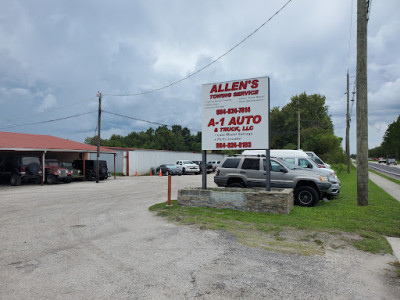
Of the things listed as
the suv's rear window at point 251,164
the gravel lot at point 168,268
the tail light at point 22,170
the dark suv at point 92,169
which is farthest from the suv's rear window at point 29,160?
the suv's rear window at point 251,164

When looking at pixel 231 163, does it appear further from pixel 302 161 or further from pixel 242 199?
pixel 302 161

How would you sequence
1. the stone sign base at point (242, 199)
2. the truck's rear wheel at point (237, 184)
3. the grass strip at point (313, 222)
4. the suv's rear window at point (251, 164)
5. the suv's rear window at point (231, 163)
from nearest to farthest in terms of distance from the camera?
the grass strip at point (313, 222)
the stone sign base at point (242, 199)
the suv's rear window at point (251, 164)
the truck's rear wheel at point (237, 184)
the suv's rear window at point (231, 163)

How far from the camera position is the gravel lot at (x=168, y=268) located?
3.97 m

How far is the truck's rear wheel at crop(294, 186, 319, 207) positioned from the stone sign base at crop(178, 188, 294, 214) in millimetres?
1234

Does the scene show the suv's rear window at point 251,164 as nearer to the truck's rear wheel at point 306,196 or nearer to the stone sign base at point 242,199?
the truck's rear wheel at point 306,196

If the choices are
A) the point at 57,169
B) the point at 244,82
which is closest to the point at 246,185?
the point at 244,82

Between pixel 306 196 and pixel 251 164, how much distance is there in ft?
7.96

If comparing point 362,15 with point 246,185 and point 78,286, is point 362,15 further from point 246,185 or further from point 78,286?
point 78,286

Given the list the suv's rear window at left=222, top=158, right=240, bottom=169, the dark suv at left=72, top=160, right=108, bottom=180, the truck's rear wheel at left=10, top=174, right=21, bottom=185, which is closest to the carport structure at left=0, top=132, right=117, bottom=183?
the dark suv at left=72, top=160, right=108, bottom=180

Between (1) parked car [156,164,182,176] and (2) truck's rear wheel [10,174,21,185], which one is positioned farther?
(1) parked car [156,164,182,176]

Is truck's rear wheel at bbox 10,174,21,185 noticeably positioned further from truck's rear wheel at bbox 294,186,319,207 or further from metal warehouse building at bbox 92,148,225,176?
truck's rear wheel at bbox 294,186,319,207

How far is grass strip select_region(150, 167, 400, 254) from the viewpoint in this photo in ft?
21.5

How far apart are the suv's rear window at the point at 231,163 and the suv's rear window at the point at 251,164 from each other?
0.32 metres

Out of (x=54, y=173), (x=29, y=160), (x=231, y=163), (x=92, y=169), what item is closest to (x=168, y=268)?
(x=231, y=163)
